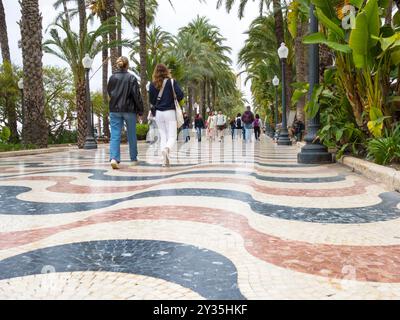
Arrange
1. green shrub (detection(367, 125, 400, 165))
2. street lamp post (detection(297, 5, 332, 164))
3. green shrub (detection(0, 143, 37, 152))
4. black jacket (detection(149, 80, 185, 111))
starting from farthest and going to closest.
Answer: green shrub (detection(0, 143, 37, 152))
street lamp post (detection(297, 5, 332, 164))
black jacket (detection(149, 80, 185, 111))
green shrub (detection(367, 125, 400, 165))

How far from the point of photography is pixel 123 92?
293 inches

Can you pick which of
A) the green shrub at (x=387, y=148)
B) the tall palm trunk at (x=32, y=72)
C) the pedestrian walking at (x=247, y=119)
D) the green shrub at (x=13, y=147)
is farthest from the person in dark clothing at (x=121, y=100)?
the pedestrian walking at (x=247, y=119)

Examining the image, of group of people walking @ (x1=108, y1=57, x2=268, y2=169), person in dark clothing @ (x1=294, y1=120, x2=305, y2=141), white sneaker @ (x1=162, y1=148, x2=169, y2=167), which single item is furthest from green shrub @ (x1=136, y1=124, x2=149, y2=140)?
white sneaker @ (x1=162, y1=148, x2=169, y2=167)

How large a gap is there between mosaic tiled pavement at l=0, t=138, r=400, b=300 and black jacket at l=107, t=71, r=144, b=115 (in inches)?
112

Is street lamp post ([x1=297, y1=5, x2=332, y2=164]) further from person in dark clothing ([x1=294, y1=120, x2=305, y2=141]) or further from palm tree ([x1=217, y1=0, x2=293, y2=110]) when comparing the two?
palm tree ([x1=217, y1=0, x2=293, y2=110])

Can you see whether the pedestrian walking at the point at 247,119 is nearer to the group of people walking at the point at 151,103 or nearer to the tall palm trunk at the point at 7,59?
the tall palm trunk at the point at 7,59

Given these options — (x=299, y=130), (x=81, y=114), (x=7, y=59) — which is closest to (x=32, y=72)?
(x=81, y=114)

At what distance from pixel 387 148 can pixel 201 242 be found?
387cm

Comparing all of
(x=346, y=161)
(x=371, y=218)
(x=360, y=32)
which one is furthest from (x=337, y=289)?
(x=346, y=161)

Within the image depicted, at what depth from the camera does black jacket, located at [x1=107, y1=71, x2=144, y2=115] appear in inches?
293

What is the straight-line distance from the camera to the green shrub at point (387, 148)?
5.50 metres

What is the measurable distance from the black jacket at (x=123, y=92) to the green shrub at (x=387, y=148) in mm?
4028
